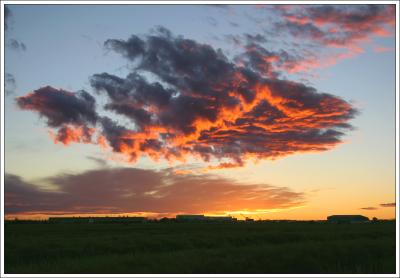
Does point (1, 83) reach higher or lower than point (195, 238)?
higher

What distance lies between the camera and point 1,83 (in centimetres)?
2561

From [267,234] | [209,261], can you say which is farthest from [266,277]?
[267,234]

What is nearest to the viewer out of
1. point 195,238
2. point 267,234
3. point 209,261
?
point 209,261

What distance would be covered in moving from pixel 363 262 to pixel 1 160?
84.6ft

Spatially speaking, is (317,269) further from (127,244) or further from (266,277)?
(127,244)

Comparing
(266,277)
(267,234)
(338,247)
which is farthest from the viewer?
(267,234)

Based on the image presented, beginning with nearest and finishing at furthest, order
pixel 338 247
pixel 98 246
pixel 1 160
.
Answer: pixel 1 160 → pixel 338 247 → pixel 98 246

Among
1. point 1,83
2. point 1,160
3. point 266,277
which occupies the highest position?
point 1,83

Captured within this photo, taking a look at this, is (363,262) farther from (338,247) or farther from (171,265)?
(171,265)

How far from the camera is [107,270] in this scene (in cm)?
2866

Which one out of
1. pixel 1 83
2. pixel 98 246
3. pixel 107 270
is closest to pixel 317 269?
pixel 107 270

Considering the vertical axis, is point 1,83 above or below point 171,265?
above

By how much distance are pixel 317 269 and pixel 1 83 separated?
72.7 ft

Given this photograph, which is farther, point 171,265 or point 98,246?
point 98,246
